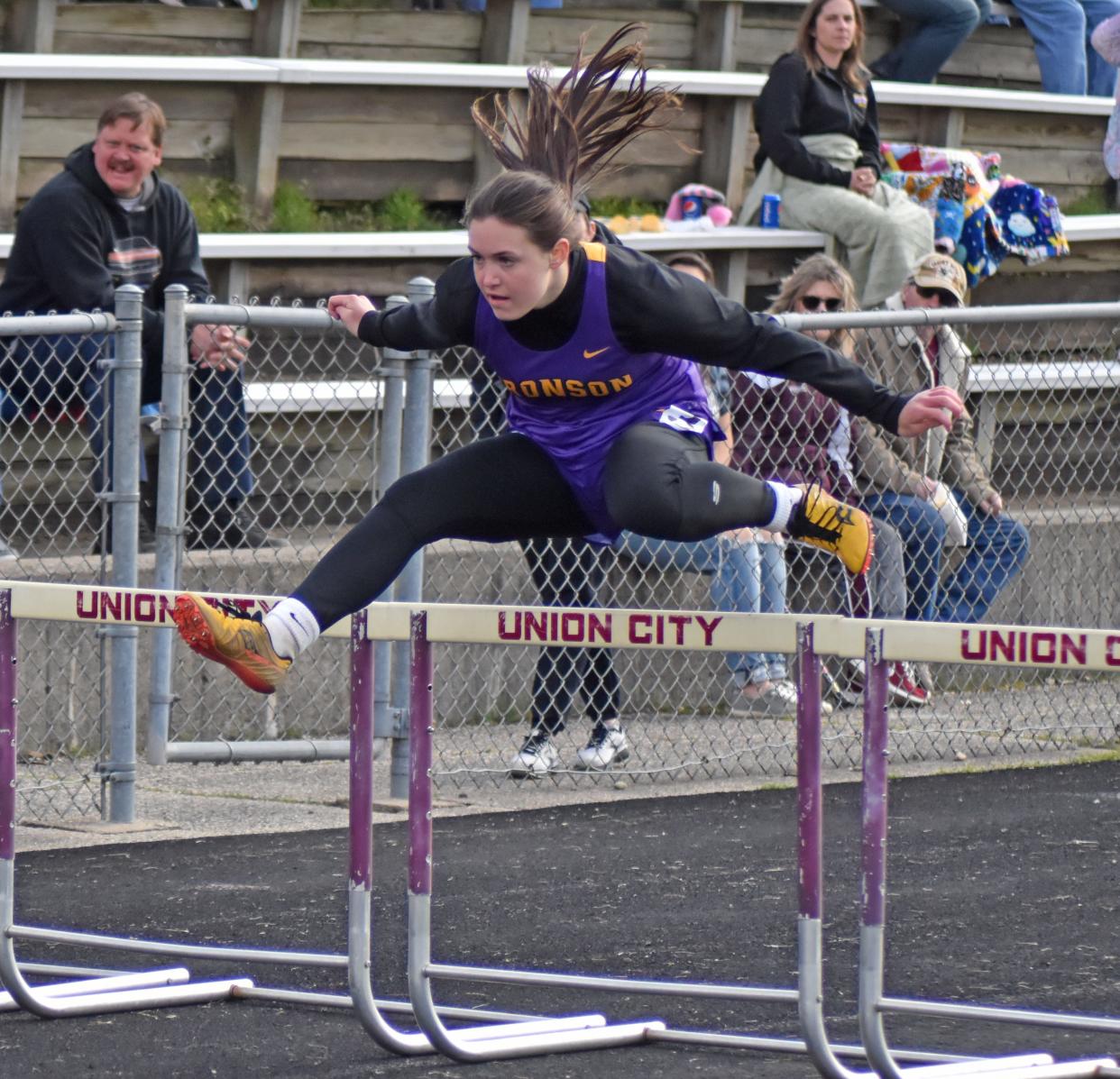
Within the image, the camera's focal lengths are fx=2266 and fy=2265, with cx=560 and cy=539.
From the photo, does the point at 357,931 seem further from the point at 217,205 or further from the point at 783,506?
A: the point at 217,205

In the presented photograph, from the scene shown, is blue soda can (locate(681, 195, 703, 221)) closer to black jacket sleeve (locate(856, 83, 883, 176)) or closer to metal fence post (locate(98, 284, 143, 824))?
black jacket sleeve (locate(856, 83, 883, 176))

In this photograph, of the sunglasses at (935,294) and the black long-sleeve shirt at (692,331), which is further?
the sunglasses at (935,294)

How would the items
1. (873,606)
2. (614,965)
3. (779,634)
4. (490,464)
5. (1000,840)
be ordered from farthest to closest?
(873,606)
(1000,840)
(614,965)
(490,464)
(779,634)

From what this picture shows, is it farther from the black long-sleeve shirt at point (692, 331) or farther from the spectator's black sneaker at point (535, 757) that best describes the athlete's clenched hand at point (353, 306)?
the spectator's black sneaker at point (535, 757)

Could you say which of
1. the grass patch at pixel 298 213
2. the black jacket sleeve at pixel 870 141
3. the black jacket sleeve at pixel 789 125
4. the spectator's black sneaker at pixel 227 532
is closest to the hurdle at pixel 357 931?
the spectator's black sneaker at pixel 227 532

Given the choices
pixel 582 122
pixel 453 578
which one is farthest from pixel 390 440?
pixel 582 122

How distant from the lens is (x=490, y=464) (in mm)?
5215

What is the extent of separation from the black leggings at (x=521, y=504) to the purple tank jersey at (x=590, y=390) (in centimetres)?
5

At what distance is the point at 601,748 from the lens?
847cm

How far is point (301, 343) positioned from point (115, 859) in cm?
375

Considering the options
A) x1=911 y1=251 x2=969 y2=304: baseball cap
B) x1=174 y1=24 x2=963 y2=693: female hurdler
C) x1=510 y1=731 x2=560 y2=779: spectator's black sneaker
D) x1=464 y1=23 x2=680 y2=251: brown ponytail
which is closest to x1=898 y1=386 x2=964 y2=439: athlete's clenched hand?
x1=174 y1=24 x2=963 y2=693: female hurdler

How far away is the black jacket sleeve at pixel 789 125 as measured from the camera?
10617mm

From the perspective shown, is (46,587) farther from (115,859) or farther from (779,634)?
(115,859)

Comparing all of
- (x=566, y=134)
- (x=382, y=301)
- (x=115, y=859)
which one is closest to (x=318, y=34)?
(x=382, y=301)
